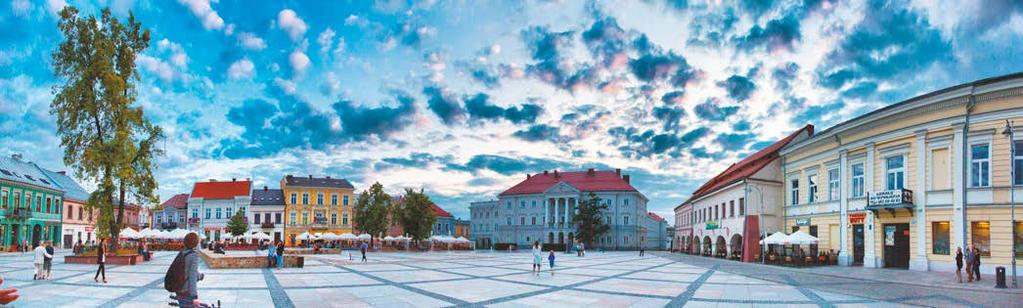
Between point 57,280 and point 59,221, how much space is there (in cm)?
4578

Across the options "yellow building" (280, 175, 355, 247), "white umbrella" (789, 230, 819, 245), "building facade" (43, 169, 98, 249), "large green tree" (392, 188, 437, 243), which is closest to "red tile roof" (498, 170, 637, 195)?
"yellow building" (280, 175, 355, 247)

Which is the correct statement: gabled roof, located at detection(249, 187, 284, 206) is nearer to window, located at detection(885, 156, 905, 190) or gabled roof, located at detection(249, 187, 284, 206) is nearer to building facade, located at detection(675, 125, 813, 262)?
building facade, located at detection(675, 125, 813, 262)

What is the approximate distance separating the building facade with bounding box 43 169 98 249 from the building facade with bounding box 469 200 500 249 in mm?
52855

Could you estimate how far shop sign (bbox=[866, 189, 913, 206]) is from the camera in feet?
88.9

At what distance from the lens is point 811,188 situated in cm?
3731

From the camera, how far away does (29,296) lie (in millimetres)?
15422

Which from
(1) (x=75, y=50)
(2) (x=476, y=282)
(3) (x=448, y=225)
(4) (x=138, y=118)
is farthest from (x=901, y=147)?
(3) (x=448, y=225)

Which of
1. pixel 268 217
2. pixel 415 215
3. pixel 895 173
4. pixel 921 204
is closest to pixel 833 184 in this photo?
pixel 895 173

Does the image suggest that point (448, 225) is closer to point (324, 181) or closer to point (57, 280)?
point (324, 181)

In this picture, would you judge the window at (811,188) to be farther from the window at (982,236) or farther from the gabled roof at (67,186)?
the gabled roof at (67,186)

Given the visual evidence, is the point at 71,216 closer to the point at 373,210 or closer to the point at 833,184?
the point at 373,210

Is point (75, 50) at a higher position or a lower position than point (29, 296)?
higher

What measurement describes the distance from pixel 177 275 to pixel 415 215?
54.9 m

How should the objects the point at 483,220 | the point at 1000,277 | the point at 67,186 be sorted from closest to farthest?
the point at 1000,277
the point at 67,186
the point at 483,220
